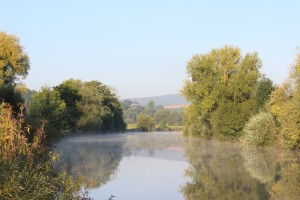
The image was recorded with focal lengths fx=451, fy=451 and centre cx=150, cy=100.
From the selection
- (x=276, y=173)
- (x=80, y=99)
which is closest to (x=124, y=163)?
(x=276, y=173)

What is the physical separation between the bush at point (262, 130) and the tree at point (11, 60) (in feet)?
85.5

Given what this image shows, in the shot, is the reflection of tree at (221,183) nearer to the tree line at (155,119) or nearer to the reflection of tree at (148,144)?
the reflection of tree at (148,144)

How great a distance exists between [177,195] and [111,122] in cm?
6435

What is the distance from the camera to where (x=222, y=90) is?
4416 centimetres

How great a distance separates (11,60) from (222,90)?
72.1 ft

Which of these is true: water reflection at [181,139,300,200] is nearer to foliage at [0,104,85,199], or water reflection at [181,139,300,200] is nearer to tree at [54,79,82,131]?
foliage at [0,104,85,199]

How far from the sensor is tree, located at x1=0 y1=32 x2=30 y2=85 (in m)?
46.9

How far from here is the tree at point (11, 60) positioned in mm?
46906

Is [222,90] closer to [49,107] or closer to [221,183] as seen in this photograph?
[49,107]

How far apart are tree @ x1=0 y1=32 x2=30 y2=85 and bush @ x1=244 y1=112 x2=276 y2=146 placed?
26.1 metres

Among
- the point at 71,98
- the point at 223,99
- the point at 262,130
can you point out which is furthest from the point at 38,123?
the point at 71,98

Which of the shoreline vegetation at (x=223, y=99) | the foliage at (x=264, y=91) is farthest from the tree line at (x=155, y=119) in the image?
the foliage at (x=264, y=91)

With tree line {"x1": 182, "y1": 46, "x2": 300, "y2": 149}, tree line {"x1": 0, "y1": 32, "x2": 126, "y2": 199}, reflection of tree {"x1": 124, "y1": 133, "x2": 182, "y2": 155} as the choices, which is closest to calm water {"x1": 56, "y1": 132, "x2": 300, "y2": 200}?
tree line {"x1": 0, "y1": 32, "x2": 126, "y2": 199}

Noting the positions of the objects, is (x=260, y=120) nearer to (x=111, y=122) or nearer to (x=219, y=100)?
(x=219, y=100)
